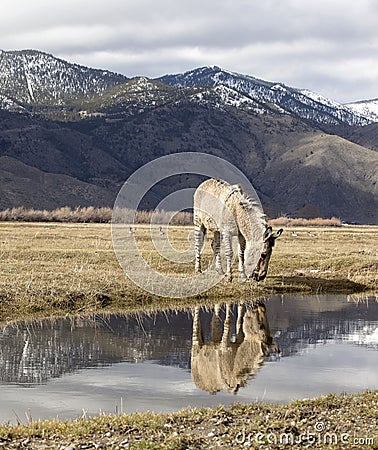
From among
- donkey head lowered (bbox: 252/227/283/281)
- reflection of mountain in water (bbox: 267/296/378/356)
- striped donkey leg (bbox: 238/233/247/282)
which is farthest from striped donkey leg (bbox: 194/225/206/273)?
reflection of mountain in water (bbox: 267/296/378/356)

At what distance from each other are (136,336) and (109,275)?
7.64 metres

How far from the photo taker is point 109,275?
Result: 1041 inches

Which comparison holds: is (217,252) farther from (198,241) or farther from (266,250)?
(266,250)

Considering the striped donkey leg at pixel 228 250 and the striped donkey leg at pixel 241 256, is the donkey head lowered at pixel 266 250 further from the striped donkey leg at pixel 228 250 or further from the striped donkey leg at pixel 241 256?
the striped donkey leg at pixel 228 250

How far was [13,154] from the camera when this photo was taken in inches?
6796

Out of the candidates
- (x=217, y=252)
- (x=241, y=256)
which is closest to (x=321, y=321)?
(x=241, y=256)

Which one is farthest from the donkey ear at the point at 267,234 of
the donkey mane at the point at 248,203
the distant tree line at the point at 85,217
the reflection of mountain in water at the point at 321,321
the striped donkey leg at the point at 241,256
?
the distant tree line at the point at 85,217

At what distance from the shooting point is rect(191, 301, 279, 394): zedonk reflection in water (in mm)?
14675

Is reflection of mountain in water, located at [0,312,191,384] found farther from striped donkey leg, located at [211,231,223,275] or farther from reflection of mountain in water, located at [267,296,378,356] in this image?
striped donkey leg, located at [211,231,223,275]

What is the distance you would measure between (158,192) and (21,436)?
489 ft

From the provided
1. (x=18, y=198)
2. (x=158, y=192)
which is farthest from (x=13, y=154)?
(x=18, y=198)

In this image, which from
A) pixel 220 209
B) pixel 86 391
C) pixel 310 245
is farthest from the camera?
pixel 310 245

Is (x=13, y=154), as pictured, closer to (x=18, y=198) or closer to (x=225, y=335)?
(x=18, y=198)

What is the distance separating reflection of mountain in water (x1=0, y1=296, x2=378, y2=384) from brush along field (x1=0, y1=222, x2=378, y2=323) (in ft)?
4.97
